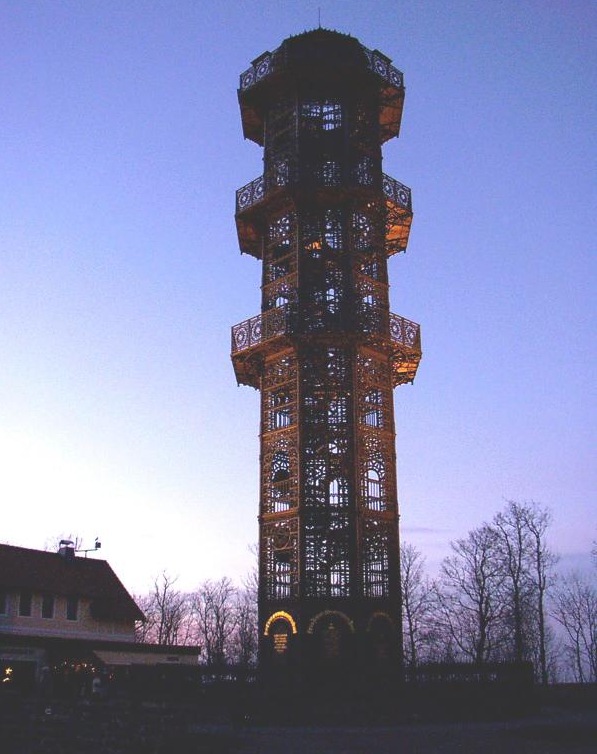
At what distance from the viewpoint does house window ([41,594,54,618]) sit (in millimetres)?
43287

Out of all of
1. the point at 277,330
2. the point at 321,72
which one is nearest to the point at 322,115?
the point at 321,72

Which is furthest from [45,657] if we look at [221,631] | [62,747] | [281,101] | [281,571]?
[221,631]

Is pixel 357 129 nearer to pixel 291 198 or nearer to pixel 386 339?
pixel 291 198

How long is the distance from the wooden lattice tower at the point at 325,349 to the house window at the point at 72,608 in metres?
13.9

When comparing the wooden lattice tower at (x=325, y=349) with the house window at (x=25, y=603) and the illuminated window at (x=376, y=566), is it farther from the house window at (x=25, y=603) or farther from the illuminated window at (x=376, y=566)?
the house window at (x=25, y=603)

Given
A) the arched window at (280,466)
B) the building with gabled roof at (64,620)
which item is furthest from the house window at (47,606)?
the arched window at (280,466)

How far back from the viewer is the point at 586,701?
40188mm

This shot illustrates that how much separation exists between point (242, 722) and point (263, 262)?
21295mm

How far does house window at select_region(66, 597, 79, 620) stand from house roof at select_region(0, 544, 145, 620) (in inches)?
16.3

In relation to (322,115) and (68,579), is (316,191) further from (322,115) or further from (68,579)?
(68,579)

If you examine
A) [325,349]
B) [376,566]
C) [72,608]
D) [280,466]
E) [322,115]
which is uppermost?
[322,115]

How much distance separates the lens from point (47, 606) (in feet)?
143

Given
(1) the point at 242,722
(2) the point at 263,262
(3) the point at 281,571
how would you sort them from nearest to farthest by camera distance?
(1) the point at 242,722, (3) the point at 281,571, (2) the point at 263,262

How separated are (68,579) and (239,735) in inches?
862
